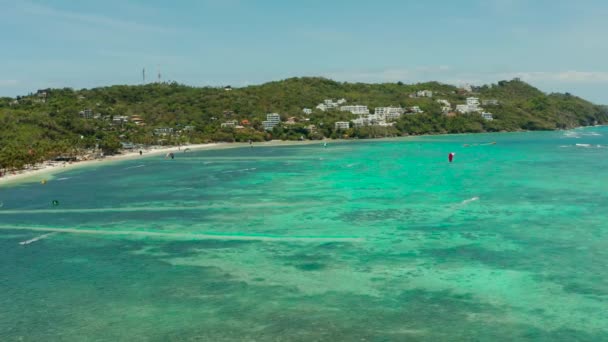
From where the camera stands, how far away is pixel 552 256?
35375 millimetres

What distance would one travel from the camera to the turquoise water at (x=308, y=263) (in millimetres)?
24875

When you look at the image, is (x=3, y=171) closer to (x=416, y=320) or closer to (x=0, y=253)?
(x=0, y=253)

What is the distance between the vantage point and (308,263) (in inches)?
1363

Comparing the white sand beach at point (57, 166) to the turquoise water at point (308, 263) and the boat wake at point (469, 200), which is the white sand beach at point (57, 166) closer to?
the turquoise water at point (308, 263)

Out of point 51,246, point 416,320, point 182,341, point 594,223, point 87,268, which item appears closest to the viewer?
point 182,341

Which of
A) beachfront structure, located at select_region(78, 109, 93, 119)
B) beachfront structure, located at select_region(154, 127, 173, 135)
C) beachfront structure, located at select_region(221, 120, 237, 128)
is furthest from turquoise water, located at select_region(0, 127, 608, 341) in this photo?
beachfront structure, located at select_region(221, 120, 237, 128)

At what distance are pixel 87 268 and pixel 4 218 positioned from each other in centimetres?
2336

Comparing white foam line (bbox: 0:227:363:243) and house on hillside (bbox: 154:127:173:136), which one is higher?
house on hillside (bbox: 154:127:173:136)

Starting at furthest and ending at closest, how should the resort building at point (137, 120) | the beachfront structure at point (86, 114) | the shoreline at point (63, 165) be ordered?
the resort building at point (137, 120) < the beachfront structure at point (86, 114) < the shoreline at point (63, 165)

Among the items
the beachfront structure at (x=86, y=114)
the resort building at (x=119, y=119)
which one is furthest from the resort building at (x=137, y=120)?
the beachfront structure at (x=86, y=114)

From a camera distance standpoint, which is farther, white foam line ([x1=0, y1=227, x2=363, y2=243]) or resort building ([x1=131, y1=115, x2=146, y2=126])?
resort building ([x1=131, y1=115, x2=146, y2=126])

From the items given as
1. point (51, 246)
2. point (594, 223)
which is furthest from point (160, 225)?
point (594, 223)

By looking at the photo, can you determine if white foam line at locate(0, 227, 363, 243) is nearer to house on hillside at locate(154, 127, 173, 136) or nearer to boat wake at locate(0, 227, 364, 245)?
boat wake at locate(0, 227, 364, 245)

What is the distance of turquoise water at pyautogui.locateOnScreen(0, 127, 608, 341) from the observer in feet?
81.6
